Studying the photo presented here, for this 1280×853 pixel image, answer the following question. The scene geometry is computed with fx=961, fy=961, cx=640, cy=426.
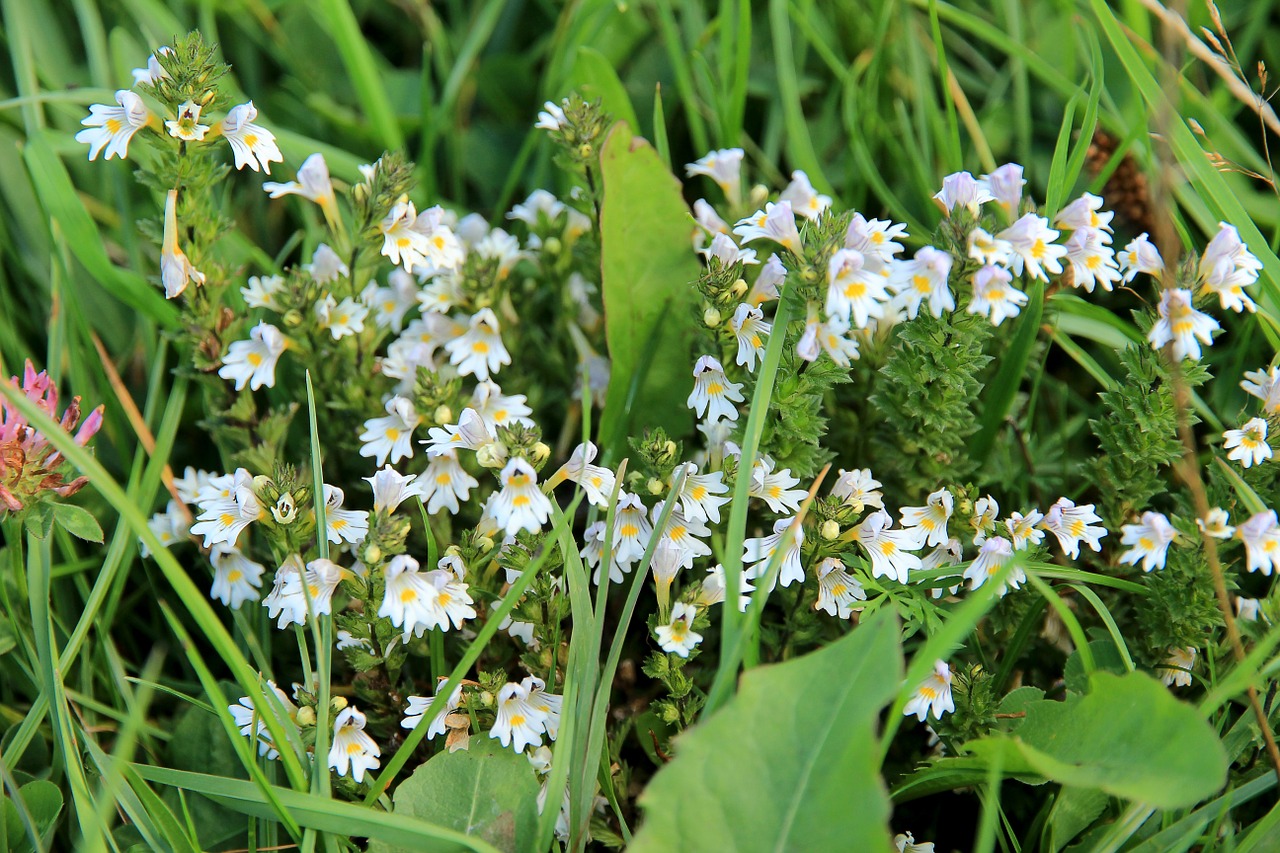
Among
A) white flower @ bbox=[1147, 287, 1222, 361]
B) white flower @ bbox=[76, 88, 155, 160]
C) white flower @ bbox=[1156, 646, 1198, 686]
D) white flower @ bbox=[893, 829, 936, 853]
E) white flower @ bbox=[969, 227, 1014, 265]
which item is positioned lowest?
white flower @ bbox=[893, 829, 936, 853]

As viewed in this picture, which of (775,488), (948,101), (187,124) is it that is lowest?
(775,488)

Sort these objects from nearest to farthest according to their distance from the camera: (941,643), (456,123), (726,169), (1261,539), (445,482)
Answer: (941,643) < (1261,539) < (445,482) < (726,169) < (456,123)

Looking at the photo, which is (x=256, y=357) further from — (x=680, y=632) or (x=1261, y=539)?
(x=1261, y=539)

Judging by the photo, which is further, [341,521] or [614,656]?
[341,521]

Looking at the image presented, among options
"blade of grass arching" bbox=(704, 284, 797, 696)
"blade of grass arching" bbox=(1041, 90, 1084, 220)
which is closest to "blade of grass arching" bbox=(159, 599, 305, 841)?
"blade of grass arching" bbox=(704, 284, 797, 696)

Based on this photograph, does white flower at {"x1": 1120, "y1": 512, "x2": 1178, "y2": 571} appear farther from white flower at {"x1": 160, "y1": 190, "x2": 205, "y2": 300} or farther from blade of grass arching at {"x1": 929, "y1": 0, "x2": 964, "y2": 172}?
white flower at {"x1": 160, "y1": 190, "x2": 205, "y2": 300}

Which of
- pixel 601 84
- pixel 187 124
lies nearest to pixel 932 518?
pixel 601 84
